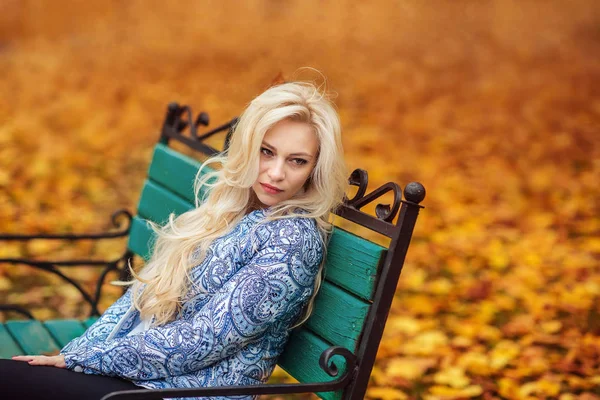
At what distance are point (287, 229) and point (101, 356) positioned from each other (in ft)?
2.19

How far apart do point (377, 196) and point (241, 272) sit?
0.49 m

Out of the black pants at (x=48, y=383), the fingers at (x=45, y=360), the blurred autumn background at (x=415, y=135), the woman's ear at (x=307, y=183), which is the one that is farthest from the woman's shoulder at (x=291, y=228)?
the fingers at (x=45, y=360)

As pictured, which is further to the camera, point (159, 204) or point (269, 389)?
point (159, 204)

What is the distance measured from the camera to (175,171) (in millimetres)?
3283

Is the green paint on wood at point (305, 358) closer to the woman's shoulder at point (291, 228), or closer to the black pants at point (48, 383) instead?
the woman's shoulder at point (291, 228)

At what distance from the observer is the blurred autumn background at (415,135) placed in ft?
14.0

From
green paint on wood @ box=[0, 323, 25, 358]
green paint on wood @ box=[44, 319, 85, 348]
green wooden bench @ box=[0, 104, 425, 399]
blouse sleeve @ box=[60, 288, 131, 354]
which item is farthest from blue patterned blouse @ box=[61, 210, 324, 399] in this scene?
green paint on wood @ box=[44, 319, 85, 348]

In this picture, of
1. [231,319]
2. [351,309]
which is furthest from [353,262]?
[231,319]

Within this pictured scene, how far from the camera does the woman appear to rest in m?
2.19

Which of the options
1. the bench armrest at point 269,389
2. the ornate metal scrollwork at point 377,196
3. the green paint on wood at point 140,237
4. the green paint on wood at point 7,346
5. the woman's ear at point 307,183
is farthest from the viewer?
the green paint on wood at point 140,237

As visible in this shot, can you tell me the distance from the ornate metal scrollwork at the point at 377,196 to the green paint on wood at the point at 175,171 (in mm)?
792

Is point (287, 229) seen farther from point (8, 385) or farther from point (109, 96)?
point (109, 96)

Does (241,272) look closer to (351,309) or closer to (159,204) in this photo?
(351,309)

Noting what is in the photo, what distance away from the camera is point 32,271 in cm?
514
